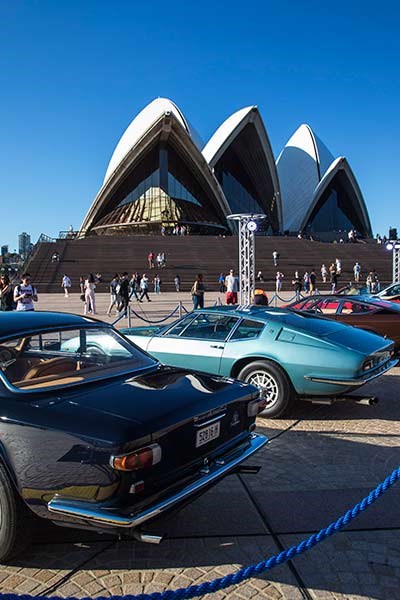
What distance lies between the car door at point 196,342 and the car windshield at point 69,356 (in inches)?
81.2

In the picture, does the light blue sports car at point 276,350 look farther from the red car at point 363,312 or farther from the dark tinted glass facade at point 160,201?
the dark tinted glass facade at point 160,201

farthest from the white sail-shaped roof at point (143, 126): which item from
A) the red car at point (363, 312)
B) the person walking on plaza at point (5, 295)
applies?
the red car at point (363, 312)

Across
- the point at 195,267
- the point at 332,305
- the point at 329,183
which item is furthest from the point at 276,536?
the point at 329,183

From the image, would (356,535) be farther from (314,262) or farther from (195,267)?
(314,262)

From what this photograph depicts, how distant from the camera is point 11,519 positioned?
9.08 feet

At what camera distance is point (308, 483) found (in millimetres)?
3953

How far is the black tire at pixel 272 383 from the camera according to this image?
18.4 feet

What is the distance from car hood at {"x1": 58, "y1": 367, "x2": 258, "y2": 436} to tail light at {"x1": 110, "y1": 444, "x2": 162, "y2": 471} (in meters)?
0.10

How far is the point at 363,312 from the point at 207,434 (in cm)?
701

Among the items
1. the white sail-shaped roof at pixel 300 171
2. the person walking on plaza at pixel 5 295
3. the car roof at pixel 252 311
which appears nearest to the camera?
the car roof at pixel 252 311

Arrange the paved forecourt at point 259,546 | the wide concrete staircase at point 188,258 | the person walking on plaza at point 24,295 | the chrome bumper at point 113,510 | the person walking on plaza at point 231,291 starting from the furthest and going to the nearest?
the wide concrete staircase at point 188,258
the person walking on plaza at point 231,291
the person walking on plaza at point 24,295
the paved forecourt at point 259,546
the chrome bumper at point 113,510

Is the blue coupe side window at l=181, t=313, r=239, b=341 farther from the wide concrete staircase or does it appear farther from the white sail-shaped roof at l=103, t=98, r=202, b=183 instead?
the white sail-shaped roof at l=103, t=98, r=202, b=183

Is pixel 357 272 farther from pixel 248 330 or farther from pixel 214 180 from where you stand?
pixel 214 180

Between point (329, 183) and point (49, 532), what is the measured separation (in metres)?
71.9
